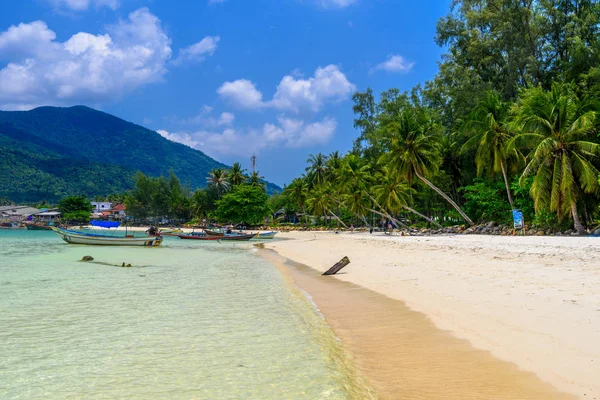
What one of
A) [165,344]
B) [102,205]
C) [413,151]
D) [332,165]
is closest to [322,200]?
[332,165]

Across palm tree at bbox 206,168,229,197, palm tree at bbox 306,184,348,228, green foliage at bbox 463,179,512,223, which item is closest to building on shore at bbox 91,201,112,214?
palm tree at bbox 206,168,229,197

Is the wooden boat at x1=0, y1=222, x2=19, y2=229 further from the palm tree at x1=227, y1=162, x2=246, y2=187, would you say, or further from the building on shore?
the palm tree at x1=227, y1=162, x2=246, y2=187

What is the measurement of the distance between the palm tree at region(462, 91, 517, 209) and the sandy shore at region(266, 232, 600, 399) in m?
18.5

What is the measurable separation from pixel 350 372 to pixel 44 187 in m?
203

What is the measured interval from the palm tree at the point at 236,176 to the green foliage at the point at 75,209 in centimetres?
3496

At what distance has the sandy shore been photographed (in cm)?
399

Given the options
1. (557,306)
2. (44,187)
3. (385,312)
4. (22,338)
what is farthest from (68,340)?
(44,187)

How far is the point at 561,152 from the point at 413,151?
12.6 metres

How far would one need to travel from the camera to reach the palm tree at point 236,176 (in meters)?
75.4

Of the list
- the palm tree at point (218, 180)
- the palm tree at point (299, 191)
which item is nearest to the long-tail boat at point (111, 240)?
the palm tree at point (299, 191)

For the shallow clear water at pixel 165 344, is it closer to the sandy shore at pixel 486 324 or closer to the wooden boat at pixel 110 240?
the sandy shore at pixel 486 324

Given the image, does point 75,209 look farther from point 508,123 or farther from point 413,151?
point 508,123

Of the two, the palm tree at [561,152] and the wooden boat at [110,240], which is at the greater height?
the palm tree at [561,152]

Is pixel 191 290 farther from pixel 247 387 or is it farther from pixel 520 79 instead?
pixel 520 79
